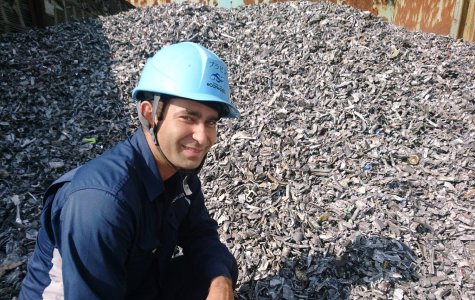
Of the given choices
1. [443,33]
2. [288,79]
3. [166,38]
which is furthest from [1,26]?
[443,33]

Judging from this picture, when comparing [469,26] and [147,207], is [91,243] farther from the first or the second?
[469,26]

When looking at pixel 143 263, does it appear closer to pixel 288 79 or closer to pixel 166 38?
pixel 288 79

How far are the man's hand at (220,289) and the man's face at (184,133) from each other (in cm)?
88

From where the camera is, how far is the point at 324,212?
3.77 metres

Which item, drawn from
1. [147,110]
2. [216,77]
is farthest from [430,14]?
[147,110]

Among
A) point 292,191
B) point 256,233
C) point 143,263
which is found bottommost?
point 256,233

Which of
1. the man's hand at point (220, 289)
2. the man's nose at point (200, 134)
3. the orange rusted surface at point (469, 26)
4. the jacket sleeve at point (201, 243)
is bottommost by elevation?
the man's hand at point (220, 289)

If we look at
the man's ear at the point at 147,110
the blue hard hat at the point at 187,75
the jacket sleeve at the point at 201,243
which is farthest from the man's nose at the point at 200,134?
the jacket sleeve at the point at 201,243

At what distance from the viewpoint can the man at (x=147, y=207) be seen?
5.34ft

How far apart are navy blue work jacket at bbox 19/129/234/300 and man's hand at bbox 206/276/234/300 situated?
0.04 m

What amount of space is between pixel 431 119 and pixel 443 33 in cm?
370

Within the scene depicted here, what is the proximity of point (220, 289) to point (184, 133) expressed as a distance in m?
1.11

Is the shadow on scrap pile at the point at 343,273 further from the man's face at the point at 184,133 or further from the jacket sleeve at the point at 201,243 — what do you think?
the man's face at the point at 184,133

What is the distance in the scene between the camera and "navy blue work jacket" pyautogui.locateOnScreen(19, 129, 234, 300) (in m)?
1.61
